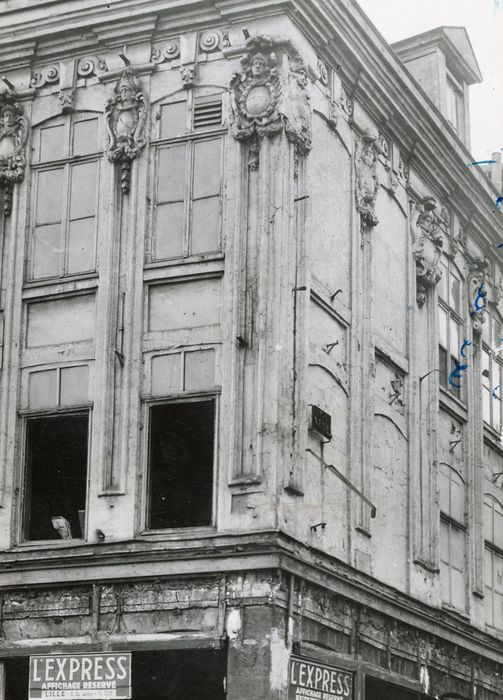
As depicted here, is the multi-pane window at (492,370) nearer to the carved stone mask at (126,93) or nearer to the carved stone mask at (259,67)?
the carved stone mask at (259,67)

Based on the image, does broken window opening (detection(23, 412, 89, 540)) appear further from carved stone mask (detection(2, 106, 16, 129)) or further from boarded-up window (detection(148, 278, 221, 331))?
carved stone mask (detection(2, 106, 16, 129))

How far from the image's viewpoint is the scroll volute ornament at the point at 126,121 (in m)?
19.8

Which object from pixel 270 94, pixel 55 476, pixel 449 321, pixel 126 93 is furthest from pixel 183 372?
pixel 449 321

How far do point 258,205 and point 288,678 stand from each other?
6.59m

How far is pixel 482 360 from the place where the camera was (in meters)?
27.8

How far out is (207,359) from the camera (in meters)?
18.5

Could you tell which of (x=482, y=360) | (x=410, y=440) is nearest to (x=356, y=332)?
(x=410, y=440)

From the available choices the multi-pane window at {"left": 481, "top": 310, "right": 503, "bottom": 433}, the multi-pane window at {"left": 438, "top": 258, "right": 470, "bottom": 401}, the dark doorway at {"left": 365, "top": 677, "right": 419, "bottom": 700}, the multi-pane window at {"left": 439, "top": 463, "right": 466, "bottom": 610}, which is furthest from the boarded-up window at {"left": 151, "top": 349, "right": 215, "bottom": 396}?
the multi-pane window at {"left": 481, "top": 310, "right": 503, "bottom": 433}

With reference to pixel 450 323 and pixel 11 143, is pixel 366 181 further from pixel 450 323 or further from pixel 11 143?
pixel 11 143

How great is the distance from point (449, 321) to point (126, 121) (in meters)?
8.99

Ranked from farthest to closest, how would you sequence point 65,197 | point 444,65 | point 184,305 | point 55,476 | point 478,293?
point 478,293 < point 444,65 < point 65,197 < point 55,476 < point 184,305

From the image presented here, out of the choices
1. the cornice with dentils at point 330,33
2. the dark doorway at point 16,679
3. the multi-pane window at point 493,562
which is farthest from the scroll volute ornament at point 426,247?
the dark doorway at point 16,679

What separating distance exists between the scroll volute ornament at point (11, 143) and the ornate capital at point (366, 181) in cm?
555

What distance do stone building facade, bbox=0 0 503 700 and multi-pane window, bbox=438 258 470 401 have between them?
258 cm
